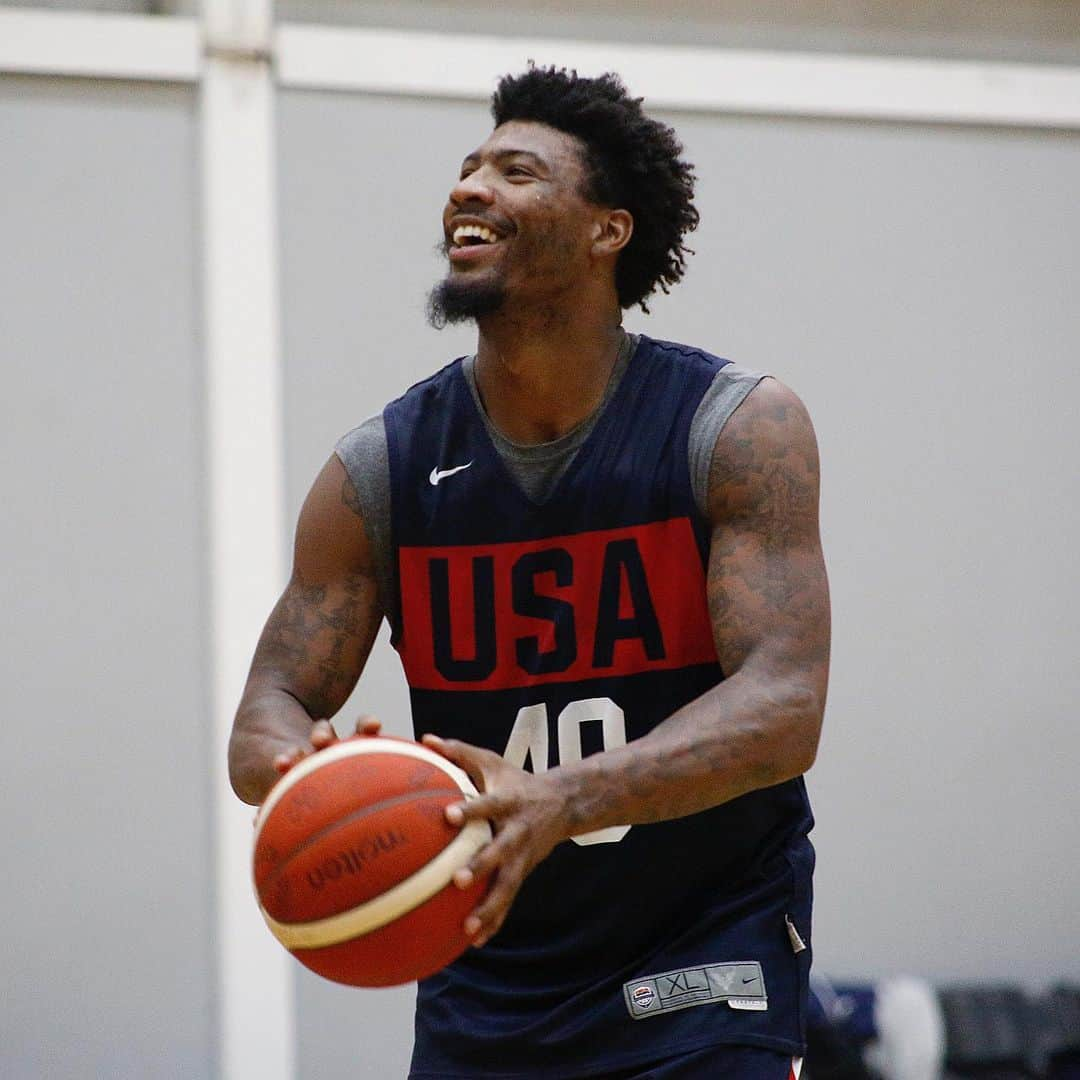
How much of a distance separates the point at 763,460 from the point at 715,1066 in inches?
39.5

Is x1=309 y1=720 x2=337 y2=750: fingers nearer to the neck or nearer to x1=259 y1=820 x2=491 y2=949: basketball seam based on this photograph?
x1=259 y1=820 x2=491 y2=949: basketball seam

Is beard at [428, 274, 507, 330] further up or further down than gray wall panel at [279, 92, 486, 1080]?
further down

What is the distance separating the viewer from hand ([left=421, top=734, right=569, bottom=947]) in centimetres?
261

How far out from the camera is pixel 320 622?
3416mm

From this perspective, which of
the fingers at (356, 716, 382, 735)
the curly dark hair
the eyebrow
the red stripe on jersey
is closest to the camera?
the fingers at (356, 716, 382, 735)

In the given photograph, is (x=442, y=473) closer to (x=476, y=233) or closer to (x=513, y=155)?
(x=476, y=233)

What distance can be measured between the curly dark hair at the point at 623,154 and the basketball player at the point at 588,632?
14 centimetres

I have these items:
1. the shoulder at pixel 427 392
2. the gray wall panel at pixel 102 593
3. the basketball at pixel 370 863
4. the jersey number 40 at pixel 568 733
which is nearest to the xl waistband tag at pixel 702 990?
the jersey number 40 at pixel 568 733

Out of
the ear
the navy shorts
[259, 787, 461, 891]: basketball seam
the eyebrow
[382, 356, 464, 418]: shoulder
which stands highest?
the eyebrow

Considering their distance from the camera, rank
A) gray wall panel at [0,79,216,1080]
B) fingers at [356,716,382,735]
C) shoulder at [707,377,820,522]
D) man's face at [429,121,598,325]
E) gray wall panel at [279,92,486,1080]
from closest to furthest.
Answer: fingers at [356,716,382,735], shoulder at [707,377,820,522], man's face at [429,121,598,325], gray wall panel at [0,79,216,1080], gray wall panel at [279,92,486,1080]

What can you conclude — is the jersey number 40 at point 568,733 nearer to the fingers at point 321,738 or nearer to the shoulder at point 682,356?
the fingers at point 321,738

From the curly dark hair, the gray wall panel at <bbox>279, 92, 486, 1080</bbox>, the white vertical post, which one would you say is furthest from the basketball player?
the gray wall panel at <bbox>279, 92, 486, 1080</bbox>

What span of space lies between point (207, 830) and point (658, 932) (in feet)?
11.2

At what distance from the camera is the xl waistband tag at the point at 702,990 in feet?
10.2
